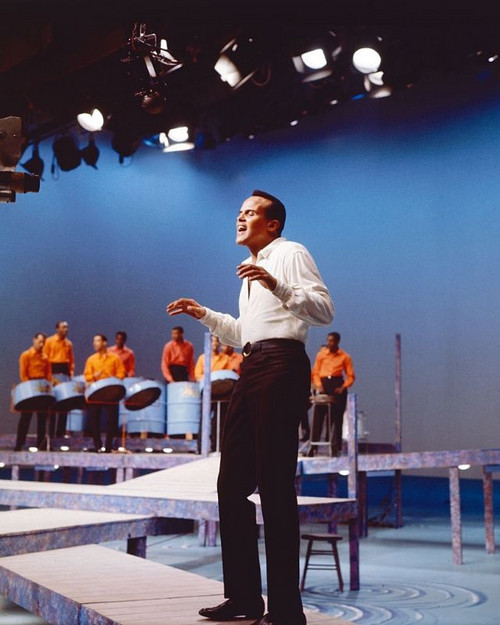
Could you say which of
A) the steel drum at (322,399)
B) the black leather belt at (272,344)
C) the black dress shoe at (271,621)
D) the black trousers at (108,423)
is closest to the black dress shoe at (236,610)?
the black dress shoe at (271,621)

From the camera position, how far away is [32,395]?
23.7 ft

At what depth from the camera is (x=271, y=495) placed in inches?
83.8

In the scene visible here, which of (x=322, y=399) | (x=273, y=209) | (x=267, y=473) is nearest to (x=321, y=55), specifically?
(x=322, y=399)

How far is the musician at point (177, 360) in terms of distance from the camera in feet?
28.5

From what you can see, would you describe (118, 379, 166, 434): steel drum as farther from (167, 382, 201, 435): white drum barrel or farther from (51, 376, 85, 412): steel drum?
(51, 376, 85, 412): steel drum

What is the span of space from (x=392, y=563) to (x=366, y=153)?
641 centimetres

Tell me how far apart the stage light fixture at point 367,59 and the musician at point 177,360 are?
3270 mm

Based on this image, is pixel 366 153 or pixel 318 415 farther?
pixel 366 153

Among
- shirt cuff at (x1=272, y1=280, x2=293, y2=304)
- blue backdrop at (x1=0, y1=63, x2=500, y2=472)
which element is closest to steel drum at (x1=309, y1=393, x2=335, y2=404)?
blue backdrop at (x1=0, y1=63, x2=500, y2=472)

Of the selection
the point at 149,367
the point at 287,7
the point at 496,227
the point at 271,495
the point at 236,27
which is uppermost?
the point at 236,27

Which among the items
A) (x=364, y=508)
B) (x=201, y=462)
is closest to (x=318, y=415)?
(x=364, y=508)

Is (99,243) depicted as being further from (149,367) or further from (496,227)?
(496,227)

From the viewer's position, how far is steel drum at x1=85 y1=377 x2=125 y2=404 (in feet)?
23.5

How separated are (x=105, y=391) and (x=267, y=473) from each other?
5.25 metres
